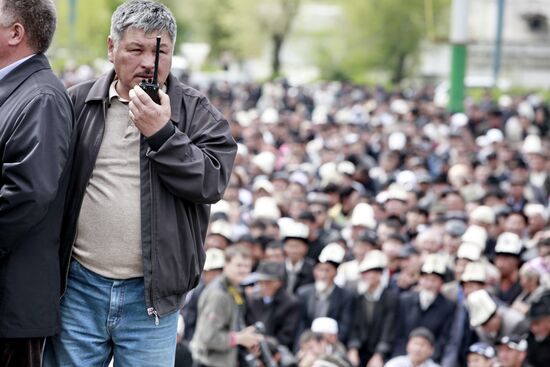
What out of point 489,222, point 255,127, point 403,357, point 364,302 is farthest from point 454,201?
point 255,127

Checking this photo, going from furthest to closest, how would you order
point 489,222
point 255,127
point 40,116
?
1. point 255,127
2. point 489,222
3. point 40,116

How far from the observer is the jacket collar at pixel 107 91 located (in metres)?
3.83

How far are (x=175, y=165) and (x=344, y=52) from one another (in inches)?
1951

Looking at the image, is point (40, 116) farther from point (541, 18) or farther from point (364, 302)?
point (541, 18)

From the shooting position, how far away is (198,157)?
3.71 metres

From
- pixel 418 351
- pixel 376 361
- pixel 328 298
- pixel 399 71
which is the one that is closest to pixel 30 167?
pixel 418 351

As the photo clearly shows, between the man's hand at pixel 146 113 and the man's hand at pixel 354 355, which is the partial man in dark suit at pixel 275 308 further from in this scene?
the man's hand at pixel 146 113

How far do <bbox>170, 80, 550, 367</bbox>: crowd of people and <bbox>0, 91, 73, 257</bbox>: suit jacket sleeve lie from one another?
2987 millimetres

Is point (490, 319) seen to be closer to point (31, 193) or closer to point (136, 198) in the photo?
point (136, 198)

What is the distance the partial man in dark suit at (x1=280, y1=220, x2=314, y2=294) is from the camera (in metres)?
10.6

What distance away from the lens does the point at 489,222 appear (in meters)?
12.5

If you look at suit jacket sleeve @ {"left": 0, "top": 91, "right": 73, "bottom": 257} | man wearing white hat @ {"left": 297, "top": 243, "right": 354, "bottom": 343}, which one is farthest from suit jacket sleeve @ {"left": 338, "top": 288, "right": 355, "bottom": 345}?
suit jacket sleeve @ {"left": 0, "top": 91, "right": 73, "bottom": 257}

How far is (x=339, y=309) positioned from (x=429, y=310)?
0.76m

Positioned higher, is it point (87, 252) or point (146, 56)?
point (146, 56)
